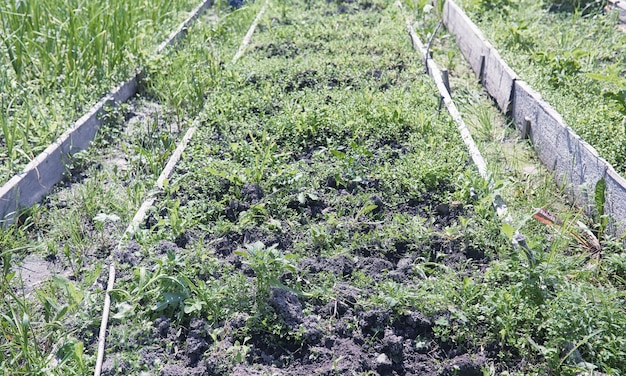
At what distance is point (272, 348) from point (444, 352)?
30.2 inches

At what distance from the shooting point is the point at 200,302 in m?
2.92

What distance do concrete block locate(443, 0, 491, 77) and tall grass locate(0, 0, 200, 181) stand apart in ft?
10.3

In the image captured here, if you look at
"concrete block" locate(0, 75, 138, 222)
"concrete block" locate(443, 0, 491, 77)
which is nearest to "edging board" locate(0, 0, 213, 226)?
"concrete block" locate(0, 75, 138, 222)

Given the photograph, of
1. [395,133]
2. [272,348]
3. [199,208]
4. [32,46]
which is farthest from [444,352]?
[32,46]

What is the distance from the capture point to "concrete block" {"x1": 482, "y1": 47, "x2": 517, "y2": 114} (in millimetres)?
5090

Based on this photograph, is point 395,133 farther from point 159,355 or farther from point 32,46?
point 32,46

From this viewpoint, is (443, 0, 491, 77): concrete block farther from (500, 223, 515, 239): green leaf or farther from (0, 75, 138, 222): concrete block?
(0, 75, 138, 222): concrete block

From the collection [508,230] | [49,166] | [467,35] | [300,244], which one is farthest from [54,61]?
[467,35]

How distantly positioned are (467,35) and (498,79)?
1.30m

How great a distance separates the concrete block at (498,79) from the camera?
509 centimetres

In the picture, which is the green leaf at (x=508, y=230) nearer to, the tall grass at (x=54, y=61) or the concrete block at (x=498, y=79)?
the concrete block at (x=498, y=79)

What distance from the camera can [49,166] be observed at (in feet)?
13.5

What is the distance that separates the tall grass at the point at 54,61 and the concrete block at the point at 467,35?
3127 mm

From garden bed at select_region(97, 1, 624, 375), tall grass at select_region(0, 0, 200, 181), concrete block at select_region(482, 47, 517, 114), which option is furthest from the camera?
concrete block at select_region(482, 47, 517, 114)
